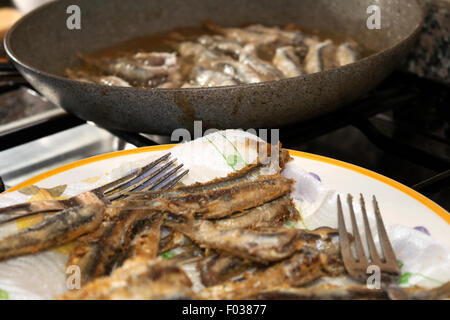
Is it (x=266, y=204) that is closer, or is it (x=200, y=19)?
(x=266, y=204)

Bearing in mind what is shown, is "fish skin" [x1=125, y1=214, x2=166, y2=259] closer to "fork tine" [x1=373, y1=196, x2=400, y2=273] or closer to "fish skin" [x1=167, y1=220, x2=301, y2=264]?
"fish skin" [x1=167, y1=220, x2=301, y2=264]

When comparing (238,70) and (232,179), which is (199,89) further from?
(238,70)

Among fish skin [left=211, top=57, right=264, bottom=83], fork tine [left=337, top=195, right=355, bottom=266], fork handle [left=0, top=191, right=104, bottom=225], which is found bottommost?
fish skin [left=211, top=57, right=264, bottom=83]

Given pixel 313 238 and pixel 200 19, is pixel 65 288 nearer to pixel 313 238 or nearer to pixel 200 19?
pixel 313 238

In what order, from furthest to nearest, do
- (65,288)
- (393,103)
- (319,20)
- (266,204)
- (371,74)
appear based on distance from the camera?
(319,20)
(393,103)
(371,74)
(266,204)
(65,288)

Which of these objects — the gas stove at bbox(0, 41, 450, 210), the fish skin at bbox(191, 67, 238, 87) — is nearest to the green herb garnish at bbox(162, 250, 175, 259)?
the gas stove at bbox(0, 41, 450, 210)

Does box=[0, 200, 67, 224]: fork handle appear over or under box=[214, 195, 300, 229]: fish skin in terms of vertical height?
over
